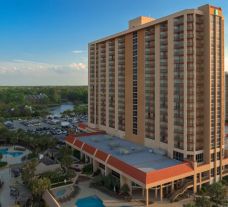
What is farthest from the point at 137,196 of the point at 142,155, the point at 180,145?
the point at 180,145

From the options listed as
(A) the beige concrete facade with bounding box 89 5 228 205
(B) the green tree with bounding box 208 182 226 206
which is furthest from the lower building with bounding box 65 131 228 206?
(B) the green tree with bounding box 208 182 226 206

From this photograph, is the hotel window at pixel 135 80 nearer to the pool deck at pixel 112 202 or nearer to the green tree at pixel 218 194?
the pool deck at pixel 112 202

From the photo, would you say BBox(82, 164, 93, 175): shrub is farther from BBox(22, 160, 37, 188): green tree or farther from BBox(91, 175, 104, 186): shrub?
BBox(22, 160, 37, 188): green tree

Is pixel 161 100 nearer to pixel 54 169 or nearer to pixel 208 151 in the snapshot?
pixel 208 151

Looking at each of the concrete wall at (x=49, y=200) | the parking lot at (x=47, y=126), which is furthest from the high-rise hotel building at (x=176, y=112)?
the parking lot at (x=47, y=126)

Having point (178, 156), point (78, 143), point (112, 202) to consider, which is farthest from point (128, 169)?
point (78, 143)

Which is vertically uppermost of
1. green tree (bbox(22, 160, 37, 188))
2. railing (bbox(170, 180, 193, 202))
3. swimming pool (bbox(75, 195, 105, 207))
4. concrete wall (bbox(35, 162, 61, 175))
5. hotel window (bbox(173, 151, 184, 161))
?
hotel window (bbox(173, 151, 184, 161))
